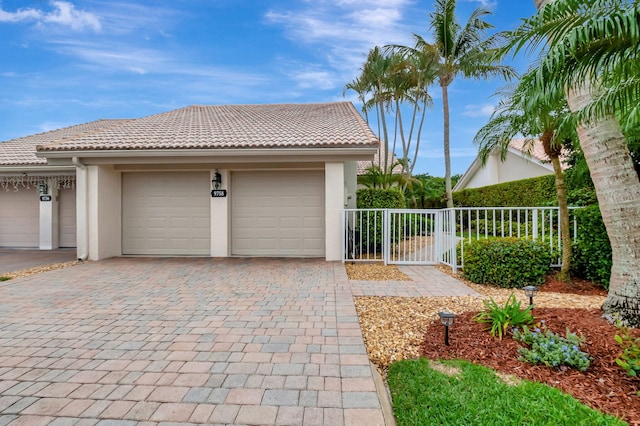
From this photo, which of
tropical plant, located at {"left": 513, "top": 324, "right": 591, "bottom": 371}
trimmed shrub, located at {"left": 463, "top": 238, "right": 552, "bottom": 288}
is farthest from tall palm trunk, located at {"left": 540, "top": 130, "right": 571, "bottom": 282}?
tropical plant, located at {"left": 513, "top": 324, "right": 591, "bottom": 371}

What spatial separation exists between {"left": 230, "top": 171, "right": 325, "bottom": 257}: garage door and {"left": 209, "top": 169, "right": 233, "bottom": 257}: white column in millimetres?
259

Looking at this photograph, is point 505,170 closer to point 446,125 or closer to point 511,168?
point 511,168

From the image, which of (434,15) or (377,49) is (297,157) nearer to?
(377,49)

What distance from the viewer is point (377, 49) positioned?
1631 cm

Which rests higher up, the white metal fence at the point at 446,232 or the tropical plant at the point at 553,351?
the white metal fence at the point at 446,232

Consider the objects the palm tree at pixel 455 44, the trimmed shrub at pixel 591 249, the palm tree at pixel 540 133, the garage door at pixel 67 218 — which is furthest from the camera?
the palm tree at pixel 455 44

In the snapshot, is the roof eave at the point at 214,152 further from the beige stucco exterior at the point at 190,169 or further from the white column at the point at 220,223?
the white column at the point at 220,223

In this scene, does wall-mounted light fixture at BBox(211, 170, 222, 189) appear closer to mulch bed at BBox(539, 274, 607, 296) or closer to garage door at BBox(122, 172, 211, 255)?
garage door at BBox(122, 172, 211, 255)

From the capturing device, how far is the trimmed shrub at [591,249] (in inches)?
225

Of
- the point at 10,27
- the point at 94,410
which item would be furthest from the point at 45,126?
the point at 94,410

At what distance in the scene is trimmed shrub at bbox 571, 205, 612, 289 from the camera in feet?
18.7

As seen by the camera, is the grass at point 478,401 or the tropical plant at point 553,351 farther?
the tropical plant at point 553,351

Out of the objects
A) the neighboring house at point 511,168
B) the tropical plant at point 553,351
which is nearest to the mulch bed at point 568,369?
the tropical plant at point 553,351

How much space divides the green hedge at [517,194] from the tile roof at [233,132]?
6960 mm
